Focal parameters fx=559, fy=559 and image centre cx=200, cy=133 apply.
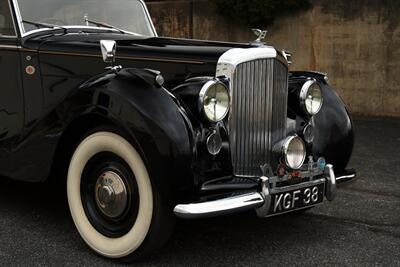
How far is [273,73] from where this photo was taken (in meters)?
3.56

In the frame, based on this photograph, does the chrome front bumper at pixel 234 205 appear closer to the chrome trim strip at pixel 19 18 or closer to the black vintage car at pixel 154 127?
the black vintage car at pixel 154 127

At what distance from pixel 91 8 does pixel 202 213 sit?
2.33 meters

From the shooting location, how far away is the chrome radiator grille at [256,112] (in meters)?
3.40

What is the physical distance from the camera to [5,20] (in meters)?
4.21

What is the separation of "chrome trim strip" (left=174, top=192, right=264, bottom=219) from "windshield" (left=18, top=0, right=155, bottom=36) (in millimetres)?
2054

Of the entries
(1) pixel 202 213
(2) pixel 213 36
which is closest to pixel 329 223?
(1) pixel 202 213

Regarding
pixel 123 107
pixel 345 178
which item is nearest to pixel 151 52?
pixel 123 107

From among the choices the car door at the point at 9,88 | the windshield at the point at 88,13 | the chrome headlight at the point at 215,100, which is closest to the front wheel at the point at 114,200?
the chrome headlight at the point at 215,100

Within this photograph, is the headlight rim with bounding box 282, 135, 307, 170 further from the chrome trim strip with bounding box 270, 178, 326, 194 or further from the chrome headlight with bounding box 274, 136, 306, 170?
the chrome trim strip with bounding box 270, 178, 326, 194

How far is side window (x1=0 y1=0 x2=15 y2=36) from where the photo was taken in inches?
164

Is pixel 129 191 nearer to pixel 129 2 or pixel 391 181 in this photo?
pixel 129 2

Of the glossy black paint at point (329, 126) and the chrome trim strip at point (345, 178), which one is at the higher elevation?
the glossy black paint at point (329, 126)

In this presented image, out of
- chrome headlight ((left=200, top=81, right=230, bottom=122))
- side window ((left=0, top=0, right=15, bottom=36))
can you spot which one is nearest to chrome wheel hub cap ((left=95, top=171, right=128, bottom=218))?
chrome headlight ((left=200, top=81, right=230, bottom=122))

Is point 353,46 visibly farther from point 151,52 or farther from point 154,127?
point 154,127
